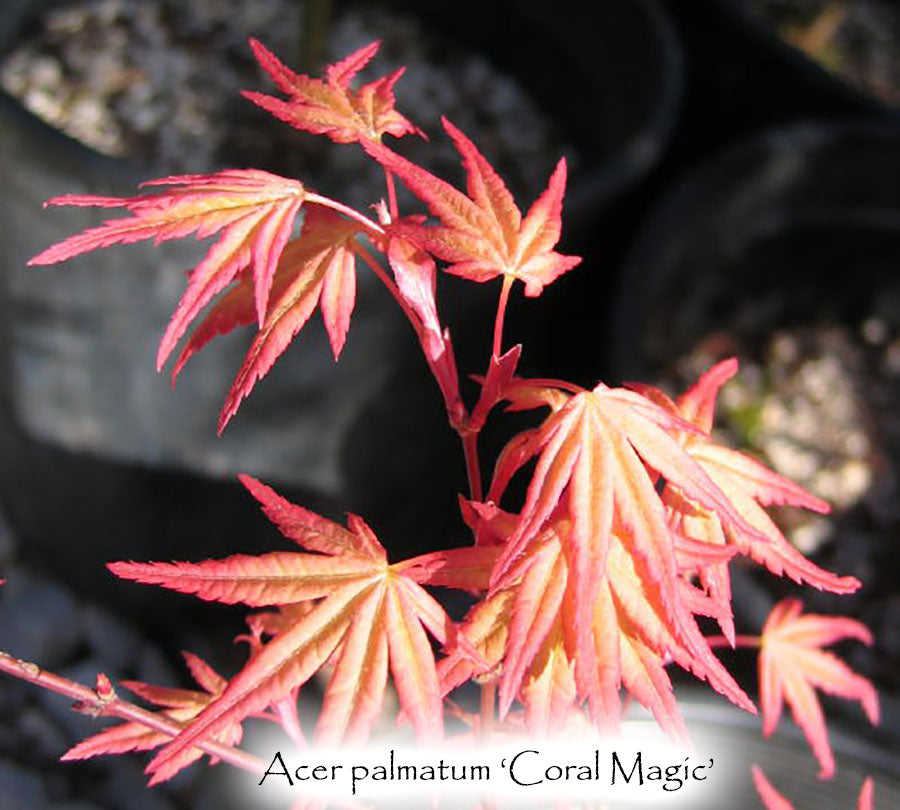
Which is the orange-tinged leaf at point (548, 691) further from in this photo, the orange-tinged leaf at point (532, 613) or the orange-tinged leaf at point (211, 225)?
the orange-tinged leaf at point (211, 225)

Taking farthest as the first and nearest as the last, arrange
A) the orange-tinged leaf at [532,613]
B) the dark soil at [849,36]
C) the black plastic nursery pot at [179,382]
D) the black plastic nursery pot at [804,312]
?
the dark soil at [849,36]
the black plastic nursery pot at [804,312]
the black plastic nursery pot at [179,382]
the orange-tinged leaf at [532,613]

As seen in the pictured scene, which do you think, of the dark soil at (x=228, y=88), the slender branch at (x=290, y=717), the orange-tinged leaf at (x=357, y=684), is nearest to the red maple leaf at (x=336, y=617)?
the orange-tinged leaf at (x=357, y=684)

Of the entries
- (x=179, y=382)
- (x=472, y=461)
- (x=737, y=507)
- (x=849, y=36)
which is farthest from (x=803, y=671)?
(x=849, y=36)

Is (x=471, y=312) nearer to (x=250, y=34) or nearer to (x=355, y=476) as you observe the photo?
(x=355, y=476)

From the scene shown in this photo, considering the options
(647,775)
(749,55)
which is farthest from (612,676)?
(749,55)

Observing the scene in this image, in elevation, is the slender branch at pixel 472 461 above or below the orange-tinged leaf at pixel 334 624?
above

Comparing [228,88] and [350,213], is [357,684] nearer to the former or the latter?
[350,213]

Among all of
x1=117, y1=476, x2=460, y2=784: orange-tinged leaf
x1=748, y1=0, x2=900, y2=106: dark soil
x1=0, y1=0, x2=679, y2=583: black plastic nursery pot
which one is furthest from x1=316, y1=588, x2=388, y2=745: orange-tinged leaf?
x1=748, y1=0, x2=900, y2=106: dark soil
